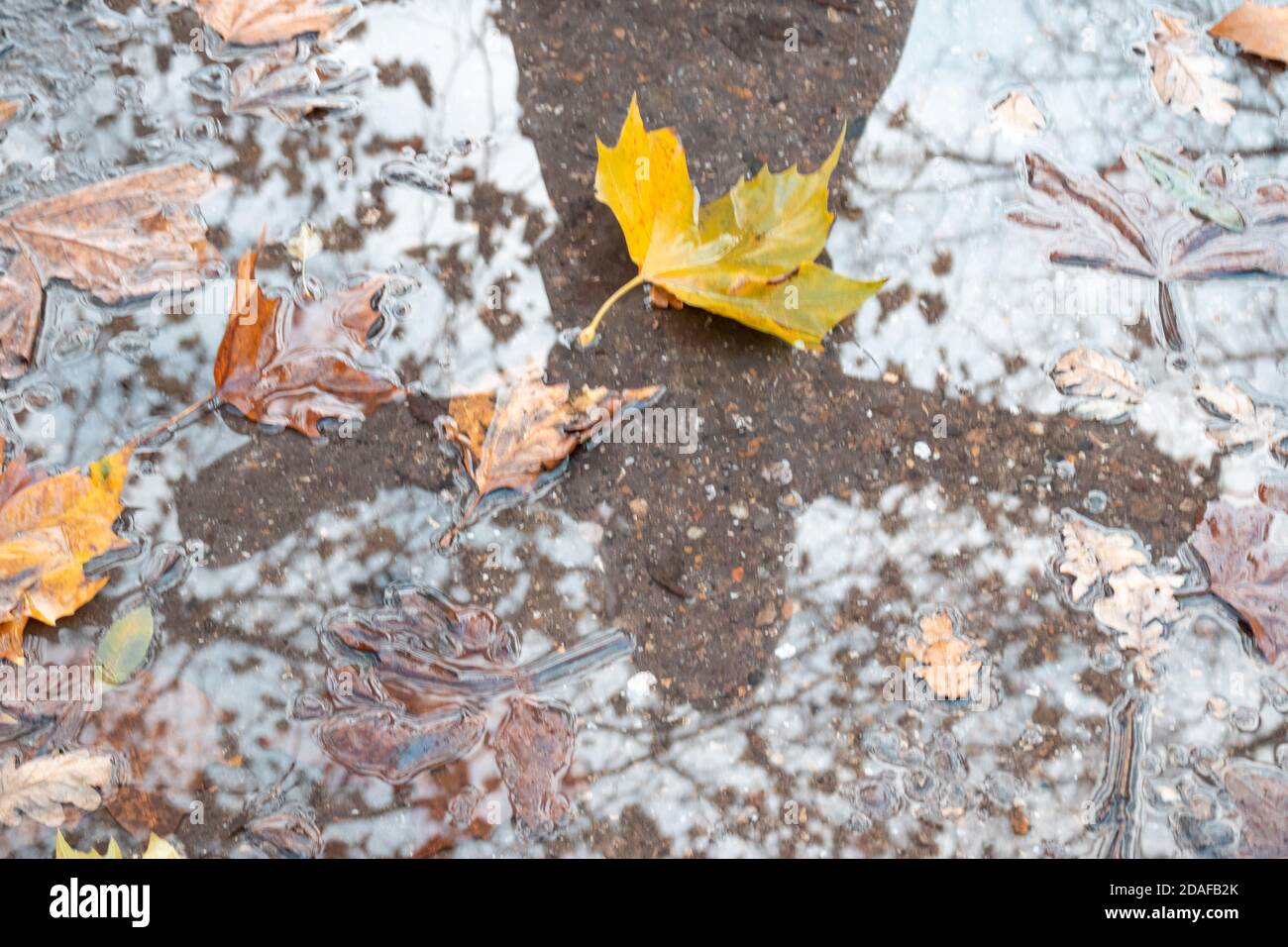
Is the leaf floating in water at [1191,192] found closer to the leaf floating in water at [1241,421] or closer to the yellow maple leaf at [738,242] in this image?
the leaf floating in water at [1241,421]

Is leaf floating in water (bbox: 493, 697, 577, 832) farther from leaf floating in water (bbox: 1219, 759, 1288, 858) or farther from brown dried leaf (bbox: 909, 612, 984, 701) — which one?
leaf floating in water (bbox: 1219, 759, 1288, 858)

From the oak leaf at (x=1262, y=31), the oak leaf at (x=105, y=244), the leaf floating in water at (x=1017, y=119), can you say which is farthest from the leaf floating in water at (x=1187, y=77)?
the oak leaf at (x=105, y=244)

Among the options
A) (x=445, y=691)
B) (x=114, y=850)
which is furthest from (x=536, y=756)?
(x=114, y=850)

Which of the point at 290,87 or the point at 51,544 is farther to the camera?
the point at 290,87

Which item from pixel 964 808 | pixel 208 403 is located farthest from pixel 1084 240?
pixel 208 403

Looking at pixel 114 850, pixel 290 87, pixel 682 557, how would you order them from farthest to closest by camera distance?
1. pixel 290 87
2. pixel 682 557
3. pixel 114 850

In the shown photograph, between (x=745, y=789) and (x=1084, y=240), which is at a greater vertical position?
(x=1084, y=240)

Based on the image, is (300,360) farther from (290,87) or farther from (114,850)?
(114,850)

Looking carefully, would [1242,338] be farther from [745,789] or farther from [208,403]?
[208,403]
